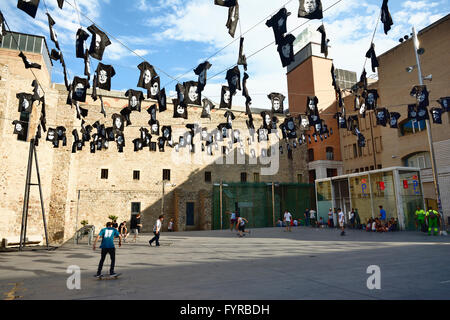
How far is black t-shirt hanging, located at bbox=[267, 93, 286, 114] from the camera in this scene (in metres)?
13.5

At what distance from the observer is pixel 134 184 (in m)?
26.8

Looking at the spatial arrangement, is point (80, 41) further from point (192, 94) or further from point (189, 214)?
point (189, 214)

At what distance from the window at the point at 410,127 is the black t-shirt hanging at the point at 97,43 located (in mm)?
23833

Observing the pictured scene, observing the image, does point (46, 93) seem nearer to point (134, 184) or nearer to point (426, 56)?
point (134, 184)

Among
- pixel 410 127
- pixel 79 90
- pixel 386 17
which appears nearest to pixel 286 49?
pixel 386 17

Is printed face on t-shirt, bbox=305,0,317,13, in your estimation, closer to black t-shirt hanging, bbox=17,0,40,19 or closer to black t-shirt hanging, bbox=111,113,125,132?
black t-shirt hanging, bbox=17,0,40,19

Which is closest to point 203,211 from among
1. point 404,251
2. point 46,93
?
point 46,93

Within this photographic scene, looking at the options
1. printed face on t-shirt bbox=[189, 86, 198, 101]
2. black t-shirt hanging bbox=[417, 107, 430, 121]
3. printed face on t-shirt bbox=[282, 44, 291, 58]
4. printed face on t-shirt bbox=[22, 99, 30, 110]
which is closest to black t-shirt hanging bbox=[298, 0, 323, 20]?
printed face on t-shirt bbox=[282, 44, 291, 58]

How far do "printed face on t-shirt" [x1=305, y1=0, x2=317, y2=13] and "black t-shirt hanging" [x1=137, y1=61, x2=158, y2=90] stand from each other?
6.09 meters

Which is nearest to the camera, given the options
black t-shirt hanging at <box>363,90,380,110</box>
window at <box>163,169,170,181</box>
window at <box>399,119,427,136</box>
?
black t-shirt hanging at <box>363,90,380,110</box>

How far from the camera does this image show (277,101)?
1357cm

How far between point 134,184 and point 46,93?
1046cm

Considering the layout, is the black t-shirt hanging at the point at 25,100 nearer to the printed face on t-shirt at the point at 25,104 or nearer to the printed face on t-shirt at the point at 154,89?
the printed face on t-shirt at the point at 25,104

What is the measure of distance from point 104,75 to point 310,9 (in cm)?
724
